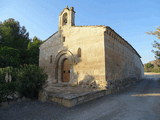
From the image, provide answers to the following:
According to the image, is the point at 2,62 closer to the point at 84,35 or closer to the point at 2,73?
the point at 2,73

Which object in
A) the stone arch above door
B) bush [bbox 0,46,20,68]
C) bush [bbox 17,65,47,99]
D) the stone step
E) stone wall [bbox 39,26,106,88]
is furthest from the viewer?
bush [bbox 0,46,20,68]

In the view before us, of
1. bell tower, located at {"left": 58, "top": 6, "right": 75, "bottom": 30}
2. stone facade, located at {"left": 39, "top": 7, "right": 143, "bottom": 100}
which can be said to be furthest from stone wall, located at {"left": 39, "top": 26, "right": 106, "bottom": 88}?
bell tower, located at {"left": 58, "top": 6, "right": 75, "bottom": 30}

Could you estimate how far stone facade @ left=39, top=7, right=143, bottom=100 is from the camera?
341 inches

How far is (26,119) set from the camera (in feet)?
12.8

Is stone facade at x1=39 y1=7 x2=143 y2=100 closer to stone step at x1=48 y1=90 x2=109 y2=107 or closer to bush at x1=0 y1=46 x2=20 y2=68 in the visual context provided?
stone step at x1=48 y1=90 x2=109 y2=107

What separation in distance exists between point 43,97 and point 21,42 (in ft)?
83.3

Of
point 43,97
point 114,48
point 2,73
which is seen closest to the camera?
point 43,97

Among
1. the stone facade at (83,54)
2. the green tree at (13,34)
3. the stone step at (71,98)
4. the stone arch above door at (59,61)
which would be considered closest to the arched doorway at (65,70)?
the stone facade at (83,54)

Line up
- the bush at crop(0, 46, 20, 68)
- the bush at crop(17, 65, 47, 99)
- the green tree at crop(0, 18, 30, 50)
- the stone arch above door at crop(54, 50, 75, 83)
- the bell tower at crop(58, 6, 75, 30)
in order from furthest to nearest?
the green tree at crop(0, 18, 30, 50) → the bush at crop(0, 46, 20, 68) → the bell tower at crop(58, 6, 75, 30) → the stone arch above door at crop(54, 50, 75, 83) → the bush at crop(17, 65, 47, 99)

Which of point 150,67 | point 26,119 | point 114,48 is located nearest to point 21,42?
point 114,48

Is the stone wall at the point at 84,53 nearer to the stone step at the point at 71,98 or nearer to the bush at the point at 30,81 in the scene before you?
the stone step at the point at 71,98

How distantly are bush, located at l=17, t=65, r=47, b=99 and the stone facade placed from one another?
130 inches

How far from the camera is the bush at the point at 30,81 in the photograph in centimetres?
593

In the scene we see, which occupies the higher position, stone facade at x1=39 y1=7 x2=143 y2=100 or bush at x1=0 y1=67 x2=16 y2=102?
stone facade at x1=39 y1=7 x2=143 y2=100
